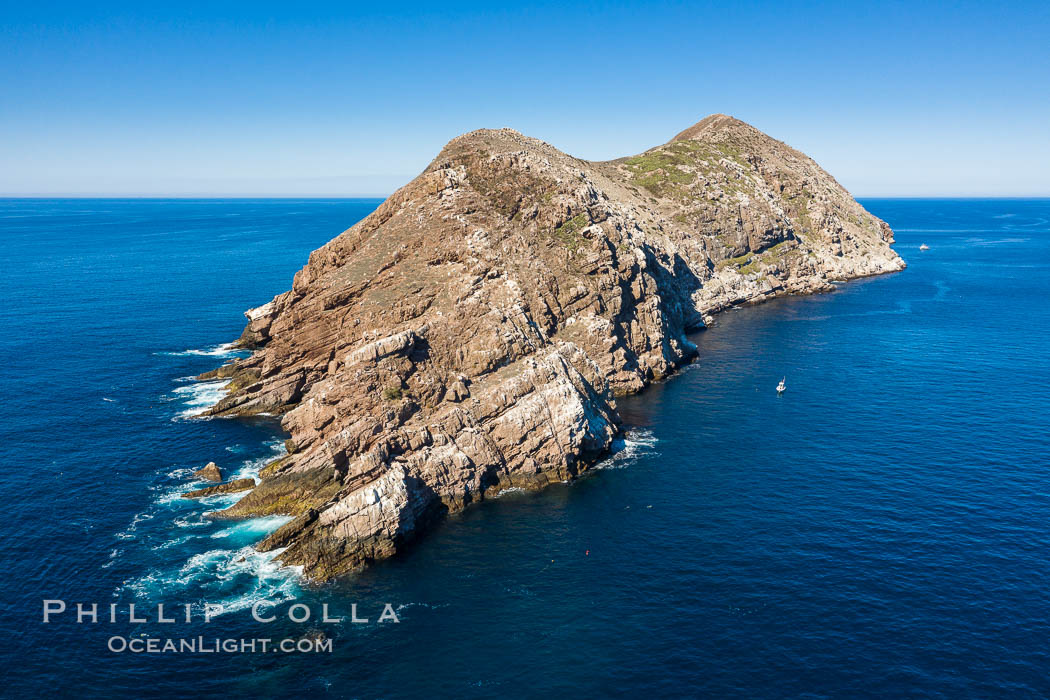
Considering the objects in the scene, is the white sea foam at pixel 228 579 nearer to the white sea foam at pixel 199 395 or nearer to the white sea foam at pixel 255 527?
the white sea foam at pixel 255 527

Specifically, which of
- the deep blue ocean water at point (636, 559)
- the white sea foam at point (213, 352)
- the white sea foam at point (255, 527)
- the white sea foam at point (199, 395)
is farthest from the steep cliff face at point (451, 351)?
the deep blue ocean water at point (636, 559)

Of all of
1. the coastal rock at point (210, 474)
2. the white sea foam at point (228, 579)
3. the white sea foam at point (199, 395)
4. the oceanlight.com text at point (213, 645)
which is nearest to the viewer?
the oceanlight.com text at point (213, 645)

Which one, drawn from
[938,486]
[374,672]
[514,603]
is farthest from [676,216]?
[374,672]

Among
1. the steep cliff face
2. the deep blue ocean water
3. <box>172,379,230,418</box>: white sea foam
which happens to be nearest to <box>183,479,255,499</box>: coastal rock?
the deep blue ocean water

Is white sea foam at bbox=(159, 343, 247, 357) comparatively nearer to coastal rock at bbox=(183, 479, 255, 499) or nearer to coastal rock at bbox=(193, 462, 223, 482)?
coastal rock at bbox=(193, 462, 223, 482)

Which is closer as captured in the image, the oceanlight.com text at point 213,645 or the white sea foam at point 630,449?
the oceanlight.com text at point 213,645

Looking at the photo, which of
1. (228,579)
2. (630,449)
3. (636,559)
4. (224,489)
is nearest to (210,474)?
(224,489)

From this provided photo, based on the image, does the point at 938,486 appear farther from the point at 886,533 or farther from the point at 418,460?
the point at 418,460
